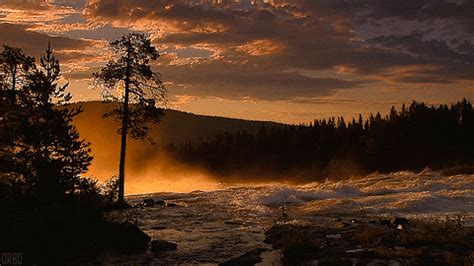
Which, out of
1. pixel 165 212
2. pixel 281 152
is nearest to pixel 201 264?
pixel 165 212

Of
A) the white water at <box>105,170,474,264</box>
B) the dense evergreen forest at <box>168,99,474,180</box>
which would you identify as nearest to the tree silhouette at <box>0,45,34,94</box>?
the white water at <box>105,170,474,264</box>

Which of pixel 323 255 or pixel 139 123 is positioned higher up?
pixel 139 123

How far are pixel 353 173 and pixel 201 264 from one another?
238 feet

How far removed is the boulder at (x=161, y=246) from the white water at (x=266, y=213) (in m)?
0.38

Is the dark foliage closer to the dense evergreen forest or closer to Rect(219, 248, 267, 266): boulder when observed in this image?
Rect(219, 248, 267, 266): boulder

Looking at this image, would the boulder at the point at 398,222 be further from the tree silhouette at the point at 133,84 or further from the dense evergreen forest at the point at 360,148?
the dense evergreen forest at the point at 360,148

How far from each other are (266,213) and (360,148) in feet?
230

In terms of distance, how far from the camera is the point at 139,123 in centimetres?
3681

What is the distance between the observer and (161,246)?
17.5 m

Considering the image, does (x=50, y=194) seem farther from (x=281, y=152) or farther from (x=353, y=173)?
(x=281, y=152)

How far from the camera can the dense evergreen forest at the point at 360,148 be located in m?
83.5

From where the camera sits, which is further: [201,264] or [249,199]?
[249,199]

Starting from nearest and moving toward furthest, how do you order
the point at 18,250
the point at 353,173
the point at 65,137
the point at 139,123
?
the point at 18,250 → the point at 65,137 → the point at 139,123 → the point at 353,173

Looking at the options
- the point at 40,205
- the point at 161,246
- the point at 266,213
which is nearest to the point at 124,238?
the point at 161,246
